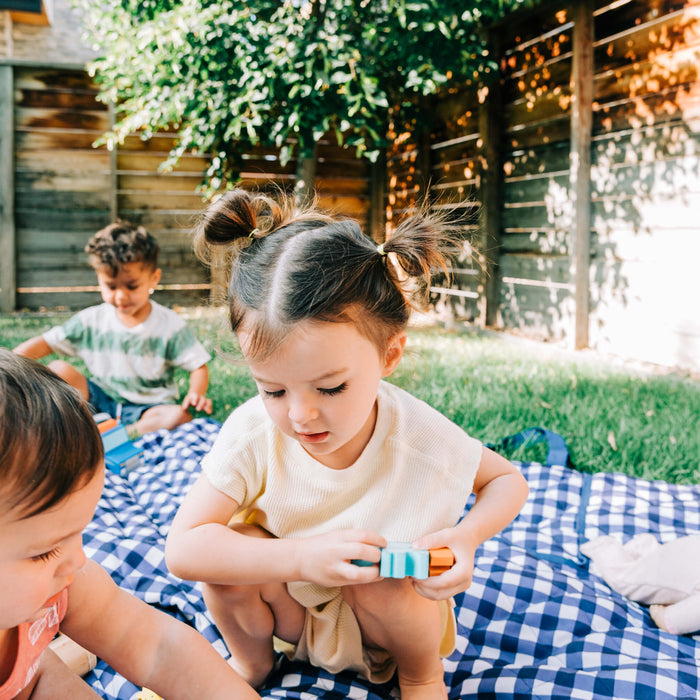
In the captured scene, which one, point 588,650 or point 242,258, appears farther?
point 588,650

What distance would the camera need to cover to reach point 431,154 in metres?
7.09

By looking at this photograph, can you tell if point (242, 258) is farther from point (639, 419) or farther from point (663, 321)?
point (663, 321)

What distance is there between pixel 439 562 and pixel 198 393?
2.28 m

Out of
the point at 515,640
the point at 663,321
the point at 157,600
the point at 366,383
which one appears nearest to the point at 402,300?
the point at 366,383

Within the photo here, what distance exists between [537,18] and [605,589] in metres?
4.84

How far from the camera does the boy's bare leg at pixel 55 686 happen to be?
115 cm

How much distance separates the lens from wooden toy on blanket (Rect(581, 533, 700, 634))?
1648 mm

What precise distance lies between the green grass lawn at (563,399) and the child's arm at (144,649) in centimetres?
53

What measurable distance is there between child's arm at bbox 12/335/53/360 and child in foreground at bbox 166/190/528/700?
2.05 metres

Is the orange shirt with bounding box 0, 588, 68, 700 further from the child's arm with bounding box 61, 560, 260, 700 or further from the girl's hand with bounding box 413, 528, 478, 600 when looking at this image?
the girl's hand with bounding box 413, 528, 478, 600

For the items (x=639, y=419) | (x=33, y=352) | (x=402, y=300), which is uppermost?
(x=402, y=300)

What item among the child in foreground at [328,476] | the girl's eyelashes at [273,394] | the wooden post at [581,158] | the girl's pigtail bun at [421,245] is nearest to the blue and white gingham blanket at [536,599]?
the child in foreground at [328,476]

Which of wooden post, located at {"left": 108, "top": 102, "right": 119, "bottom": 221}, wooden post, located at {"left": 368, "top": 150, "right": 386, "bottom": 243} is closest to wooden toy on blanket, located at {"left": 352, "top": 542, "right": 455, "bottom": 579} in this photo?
wooden post, located at {"left": 108, "top": 102, "right": 119, "bottom": 221}

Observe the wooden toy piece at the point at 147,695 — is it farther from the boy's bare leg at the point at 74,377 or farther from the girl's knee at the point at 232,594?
the boy's bare leg at the point at 74,377
